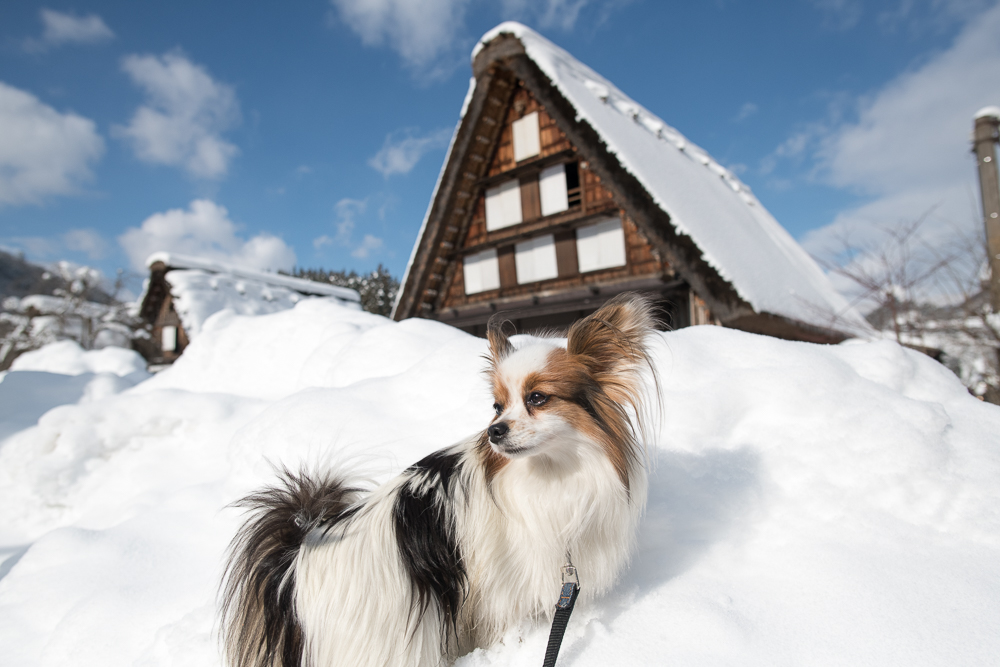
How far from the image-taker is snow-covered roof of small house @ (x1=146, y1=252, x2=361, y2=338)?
42.6ft

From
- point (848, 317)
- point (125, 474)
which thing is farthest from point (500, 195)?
point (125, 474)

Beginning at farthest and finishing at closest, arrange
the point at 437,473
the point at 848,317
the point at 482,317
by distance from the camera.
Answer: the point at 482,317 → the point at 848,317 → the point at 437,473

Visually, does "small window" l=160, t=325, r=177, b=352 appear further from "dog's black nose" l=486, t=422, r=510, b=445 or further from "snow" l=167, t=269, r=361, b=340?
"dog's black nose" l=486, t=422, r=510, b=445

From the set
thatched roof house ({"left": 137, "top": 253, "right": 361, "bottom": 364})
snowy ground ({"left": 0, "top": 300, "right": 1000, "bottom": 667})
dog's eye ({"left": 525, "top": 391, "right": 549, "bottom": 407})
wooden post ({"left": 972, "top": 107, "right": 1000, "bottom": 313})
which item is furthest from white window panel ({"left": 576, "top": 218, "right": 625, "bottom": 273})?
thatched roof house ({"left": 137, "top": 253, "right": 361, "bottom": 364})

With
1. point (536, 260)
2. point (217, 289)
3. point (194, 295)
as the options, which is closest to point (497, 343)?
point (536, 260)

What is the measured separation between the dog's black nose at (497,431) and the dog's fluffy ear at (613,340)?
0.38 metres

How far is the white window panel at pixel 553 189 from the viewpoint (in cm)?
801

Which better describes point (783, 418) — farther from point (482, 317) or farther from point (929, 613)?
point (482, 317)

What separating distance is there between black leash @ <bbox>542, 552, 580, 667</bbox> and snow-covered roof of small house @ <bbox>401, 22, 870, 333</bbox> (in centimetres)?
492

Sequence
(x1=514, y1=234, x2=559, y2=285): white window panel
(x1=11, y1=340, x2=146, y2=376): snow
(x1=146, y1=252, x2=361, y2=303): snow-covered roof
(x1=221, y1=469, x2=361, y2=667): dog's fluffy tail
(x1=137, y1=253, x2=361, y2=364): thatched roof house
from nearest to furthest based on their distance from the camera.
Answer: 1. (x1=221, y1=469, x2=361, y2=667): dog's fluffy tail
2. (x1=514, y1=234, x2=559, y2=285): white window panel
3. (x1=11, y1=340, x2=146, y2=376): snow
4. (x1=137, y1=253, x2=361, y2=364): thatched roof house
5. (x1=146, y1=252, x2=361, y2=303): snow-covered roof

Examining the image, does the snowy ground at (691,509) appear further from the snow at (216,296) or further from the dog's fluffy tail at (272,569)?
the snow at (216,296)

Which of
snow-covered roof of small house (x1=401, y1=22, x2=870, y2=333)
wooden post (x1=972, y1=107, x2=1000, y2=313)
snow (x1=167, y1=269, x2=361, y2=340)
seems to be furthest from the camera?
snow (x1=167, y1=269, x2=361, y2=340)

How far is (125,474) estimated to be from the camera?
12.2 ft

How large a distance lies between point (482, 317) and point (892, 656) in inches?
325
